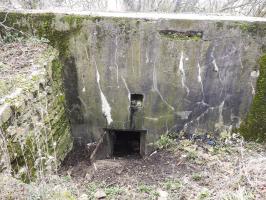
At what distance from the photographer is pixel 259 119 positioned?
15.5ft

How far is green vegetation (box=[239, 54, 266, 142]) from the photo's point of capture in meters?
4.51

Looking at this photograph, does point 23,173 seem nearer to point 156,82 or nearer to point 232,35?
point 156,82

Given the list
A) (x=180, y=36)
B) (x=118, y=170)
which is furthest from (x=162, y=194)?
(x=180, y=36)

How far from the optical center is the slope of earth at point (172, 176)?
2854mm

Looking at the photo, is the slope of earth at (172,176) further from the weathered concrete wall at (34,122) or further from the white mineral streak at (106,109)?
the white mineral streak at (106,109)

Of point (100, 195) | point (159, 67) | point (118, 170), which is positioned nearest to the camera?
point (100, 195)

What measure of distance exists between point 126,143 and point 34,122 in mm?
2760

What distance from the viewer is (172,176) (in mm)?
3932

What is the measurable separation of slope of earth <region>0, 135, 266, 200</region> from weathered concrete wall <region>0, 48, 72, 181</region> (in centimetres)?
27

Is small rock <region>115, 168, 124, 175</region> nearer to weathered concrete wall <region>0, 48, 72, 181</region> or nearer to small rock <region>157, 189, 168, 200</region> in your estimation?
weathered concrete wall <region>0, 48, 72, 181</region>

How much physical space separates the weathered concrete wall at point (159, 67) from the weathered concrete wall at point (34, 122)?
1.15 feet

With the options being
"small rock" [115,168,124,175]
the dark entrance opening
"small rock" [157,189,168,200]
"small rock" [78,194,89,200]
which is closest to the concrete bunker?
the dark entrance opening

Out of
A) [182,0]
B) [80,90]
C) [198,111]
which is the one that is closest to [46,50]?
[80,90]

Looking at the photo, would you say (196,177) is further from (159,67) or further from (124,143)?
(124,143)
